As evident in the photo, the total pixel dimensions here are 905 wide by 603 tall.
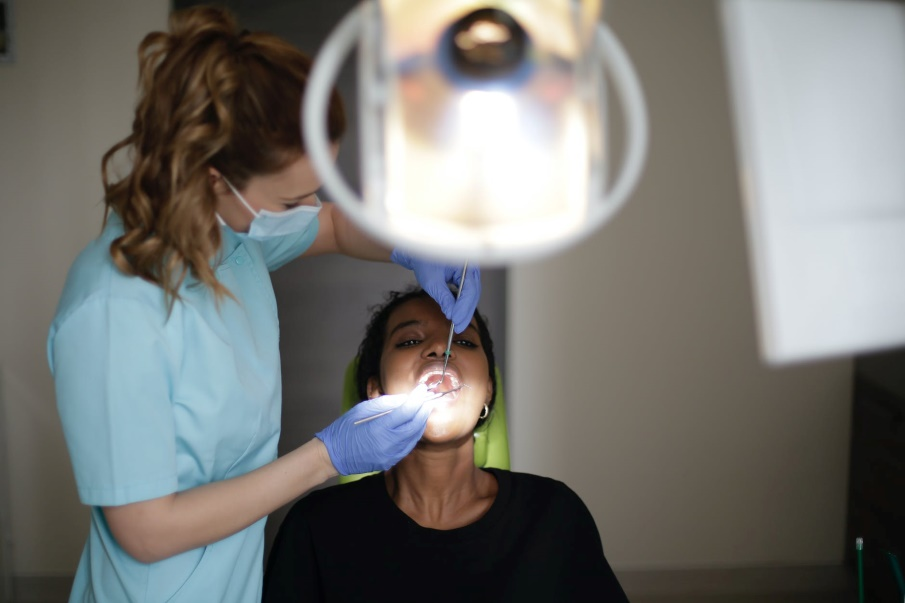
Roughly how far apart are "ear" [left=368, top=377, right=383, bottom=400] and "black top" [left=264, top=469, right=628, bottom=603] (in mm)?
186

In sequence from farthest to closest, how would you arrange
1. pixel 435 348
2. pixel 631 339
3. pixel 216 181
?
pixel 631 339, pixel 435 348, pixel 216 181

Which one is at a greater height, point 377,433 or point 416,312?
point 416,312

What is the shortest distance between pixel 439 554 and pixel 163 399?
603mm

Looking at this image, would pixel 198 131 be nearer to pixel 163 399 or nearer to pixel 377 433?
pixel 163 399

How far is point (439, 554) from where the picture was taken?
143 cm

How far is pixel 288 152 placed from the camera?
1.03 m

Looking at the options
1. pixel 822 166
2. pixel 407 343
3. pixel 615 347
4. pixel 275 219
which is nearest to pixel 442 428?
pixel 407 343

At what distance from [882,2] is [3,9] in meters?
2.26

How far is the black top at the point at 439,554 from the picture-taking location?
1.42 metres

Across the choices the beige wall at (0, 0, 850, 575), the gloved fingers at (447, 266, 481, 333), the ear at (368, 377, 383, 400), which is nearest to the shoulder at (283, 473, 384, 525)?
the ear at (368, 377, 383, 400)

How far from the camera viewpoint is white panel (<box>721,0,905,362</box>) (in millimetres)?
649

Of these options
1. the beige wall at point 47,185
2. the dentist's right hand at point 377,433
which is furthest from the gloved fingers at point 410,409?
the beige wall at point 47,185

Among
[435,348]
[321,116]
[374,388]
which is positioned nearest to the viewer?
[321,116]

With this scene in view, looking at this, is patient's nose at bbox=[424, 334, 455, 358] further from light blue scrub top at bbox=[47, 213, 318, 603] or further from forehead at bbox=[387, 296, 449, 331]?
light blue scrub top at bbox=[47, 213, 318, 603]
